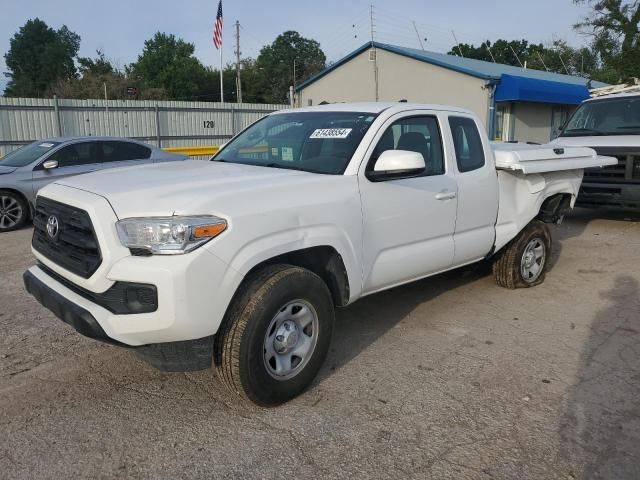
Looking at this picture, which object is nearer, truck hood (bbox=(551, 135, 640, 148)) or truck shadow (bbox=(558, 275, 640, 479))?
truck shadow (bbox=(558, 275, 640, 479))

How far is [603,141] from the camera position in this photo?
9.14m

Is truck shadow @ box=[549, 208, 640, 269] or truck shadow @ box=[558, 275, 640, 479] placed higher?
truck shadow @ box=[549, 208, 640, 269]

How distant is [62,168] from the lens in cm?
921

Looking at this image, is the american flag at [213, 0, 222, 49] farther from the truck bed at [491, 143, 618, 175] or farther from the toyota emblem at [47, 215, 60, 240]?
the toyota emblem at [47, 215, 60, 240]

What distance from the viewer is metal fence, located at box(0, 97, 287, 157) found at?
1716 centimetres

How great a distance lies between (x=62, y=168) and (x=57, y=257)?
21.9 ft

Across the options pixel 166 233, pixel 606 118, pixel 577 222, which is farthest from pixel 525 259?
pixel 606 118

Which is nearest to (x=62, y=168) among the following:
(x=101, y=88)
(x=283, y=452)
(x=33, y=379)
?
(x=33, y=379)

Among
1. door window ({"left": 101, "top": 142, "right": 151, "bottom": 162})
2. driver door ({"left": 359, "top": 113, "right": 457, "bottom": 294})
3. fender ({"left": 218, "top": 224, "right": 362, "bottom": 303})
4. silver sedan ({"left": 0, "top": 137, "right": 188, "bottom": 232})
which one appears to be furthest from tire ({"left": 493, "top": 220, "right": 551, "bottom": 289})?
door window ({"left": 101, "top": 142, "right": 151, "bottom": 162})

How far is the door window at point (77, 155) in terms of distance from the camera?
9.28m

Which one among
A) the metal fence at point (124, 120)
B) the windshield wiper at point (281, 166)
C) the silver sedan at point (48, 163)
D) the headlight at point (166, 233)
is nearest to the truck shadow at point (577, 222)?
the windshield wiper at point (281, 166)

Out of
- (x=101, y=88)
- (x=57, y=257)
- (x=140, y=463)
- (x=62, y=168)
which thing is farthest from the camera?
(x=101, y=88)

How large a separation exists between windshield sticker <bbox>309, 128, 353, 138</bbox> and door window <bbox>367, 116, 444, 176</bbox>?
28 centimetres

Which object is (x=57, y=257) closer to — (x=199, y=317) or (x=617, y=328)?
(x=199, y=317)
